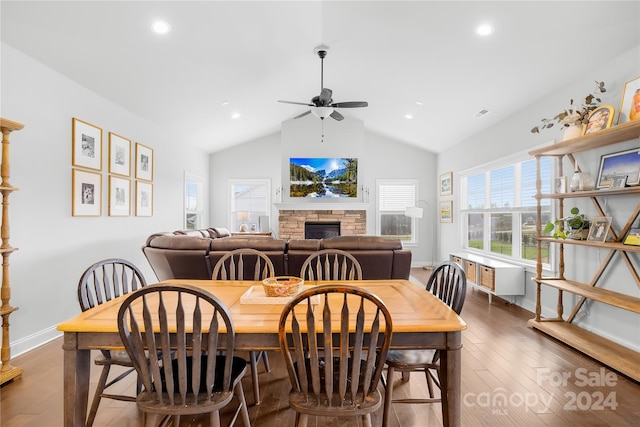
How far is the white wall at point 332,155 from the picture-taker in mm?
7355

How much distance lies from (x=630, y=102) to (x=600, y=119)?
9.0 inches

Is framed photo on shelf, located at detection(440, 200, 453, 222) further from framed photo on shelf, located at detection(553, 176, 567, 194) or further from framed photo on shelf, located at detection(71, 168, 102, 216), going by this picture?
framed photo on shelf, located at detection(71, 168, 102, 216)

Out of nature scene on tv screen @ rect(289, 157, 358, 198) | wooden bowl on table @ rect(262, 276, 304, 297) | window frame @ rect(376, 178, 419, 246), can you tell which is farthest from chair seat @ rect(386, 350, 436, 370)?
window frame @ rect(376, 178, 419, 246)

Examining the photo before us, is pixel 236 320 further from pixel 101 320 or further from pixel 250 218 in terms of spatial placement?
pixel 250 218

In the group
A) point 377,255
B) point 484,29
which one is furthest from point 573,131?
point 377,255

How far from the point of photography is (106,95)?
3.89 metres

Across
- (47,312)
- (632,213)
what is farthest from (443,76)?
(47,312)

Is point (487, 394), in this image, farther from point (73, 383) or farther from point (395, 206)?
point (395, 206)

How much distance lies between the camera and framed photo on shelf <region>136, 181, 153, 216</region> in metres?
4.70

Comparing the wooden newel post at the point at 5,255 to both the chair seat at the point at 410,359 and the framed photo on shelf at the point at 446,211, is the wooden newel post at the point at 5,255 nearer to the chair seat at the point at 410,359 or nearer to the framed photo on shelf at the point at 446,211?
the chair seat at the point at 410,359

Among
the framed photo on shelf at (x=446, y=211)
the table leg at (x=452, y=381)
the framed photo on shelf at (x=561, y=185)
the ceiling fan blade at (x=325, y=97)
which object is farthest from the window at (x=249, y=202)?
the table leg at (x=452, y=381)

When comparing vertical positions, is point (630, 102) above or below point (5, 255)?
above

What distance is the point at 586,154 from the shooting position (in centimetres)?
332

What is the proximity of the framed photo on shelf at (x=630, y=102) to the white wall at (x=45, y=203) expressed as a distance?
503cm
